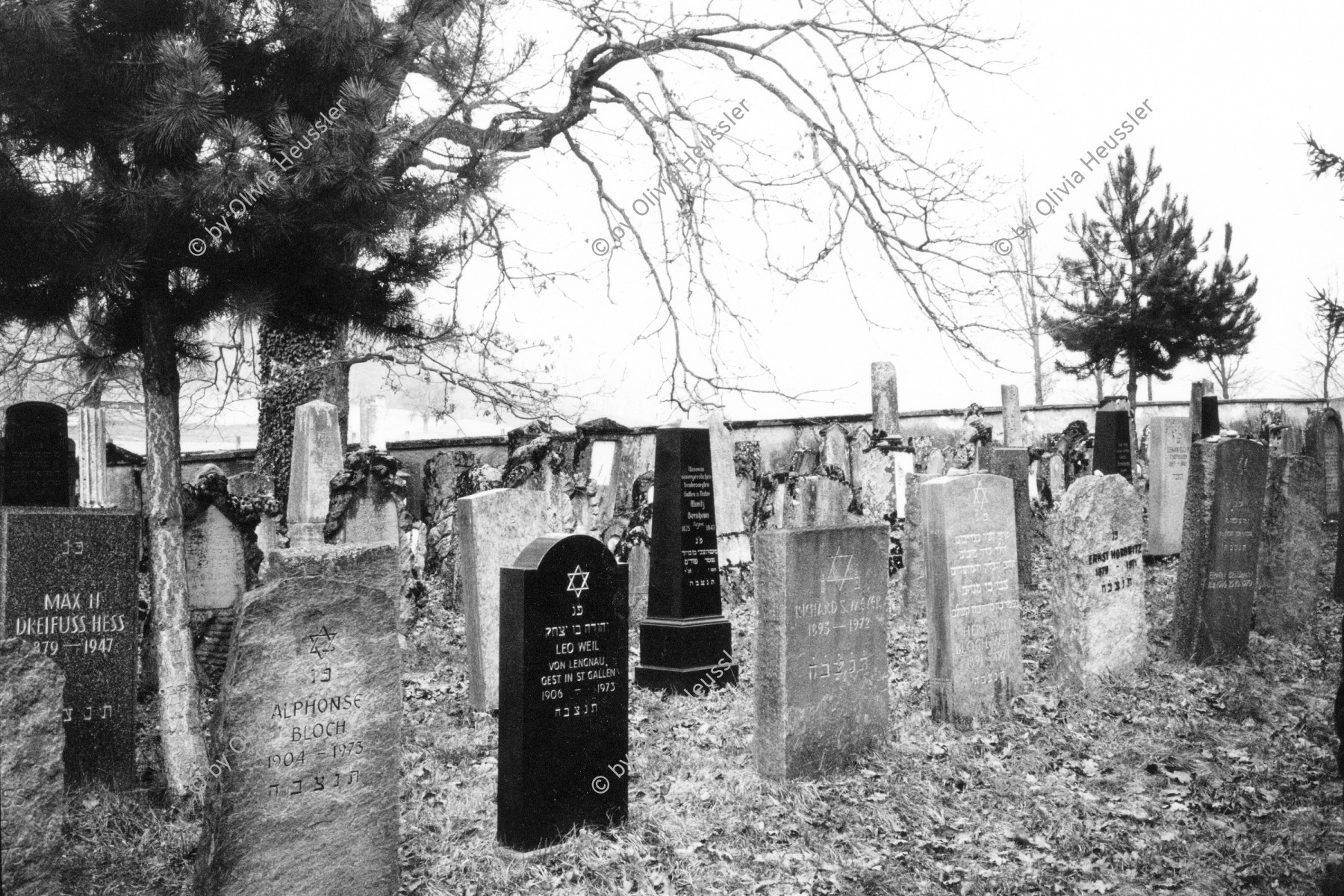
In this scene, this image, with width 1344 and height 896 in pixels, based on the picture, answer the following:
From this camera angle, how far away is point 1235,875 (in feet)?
15.5

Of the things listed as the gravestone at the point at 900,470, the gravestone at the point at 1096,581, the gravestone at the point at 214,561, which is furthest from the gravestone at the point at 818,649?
the gravestone at the point at 900,470

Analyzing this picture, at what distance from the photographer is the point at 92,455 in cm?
953

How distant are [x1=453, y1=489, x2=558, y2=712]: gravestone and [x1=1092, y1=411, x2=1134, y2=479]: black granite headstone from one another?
372 inches

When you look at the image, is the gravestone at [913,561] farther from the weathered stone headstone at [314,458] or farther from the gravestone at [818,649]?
the weathered stone headstone at [314,458]

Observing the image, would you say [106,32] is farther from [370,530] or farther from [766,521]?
[766,521]

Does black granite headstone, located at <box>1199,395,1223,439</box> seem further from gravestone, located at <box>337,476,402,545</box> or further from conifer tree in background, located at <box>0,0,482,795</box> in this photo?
conifer tree in background, located at <box>0,0,482,795</box>

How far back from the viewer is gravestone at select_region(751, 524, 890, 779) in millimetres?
6164

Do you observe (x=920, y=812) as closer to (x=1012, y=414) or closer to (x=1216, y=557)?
(x=1216, y=557)

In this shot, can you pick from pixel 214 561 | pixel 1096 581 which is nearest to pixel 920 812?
pixel 1096 581

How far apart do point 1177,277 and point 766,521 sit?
2340cm

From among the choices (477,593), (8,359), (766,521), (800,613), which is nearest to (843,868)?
(800,613)

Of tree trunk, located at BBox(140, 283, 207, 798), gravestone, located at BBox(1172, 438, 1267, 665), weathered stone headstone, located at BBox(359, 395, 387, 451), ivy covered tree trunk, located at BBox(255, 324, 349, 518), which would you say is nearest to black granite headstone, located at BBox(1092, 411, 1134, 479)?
gravestone, located at BBox(1172, 438, 1267, 665)

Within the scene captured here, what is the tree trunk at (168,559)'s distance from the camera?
6.04 meters

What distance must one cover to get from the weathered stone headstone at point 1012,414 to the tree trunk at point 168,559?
14844 mm
